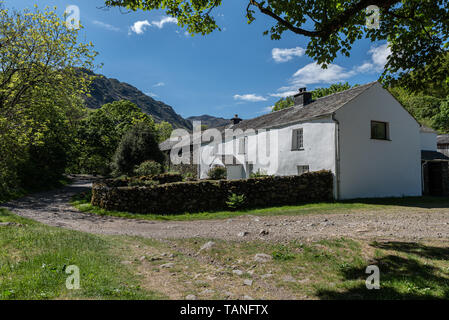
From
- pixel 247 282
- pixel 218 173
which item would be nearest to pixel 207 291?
pixel 247 282

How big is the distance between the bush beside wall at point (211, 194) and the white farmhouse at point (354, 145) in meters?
1.61

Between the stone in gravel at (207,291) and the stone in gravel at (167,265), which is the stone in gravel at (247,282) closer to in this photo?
the stone in gravel at (207,291)

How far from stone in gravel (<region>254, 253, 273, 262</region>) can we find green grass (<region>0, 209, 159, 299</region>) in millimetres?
2626

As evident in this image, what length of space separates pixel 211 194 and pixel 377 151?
11.7 metres

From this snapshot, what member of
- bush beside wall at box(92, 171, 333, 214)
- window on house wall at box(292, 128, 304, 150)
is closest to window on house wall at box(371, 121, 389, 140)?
window on house wall at box(292, 128, 304, 150)

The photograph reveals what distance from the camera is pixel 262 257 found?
5.82 metres

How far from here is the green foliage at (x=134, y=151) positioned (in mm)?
25531

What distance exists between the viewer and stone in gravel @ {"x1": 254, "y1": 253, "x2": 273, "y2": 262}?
5.69 metres

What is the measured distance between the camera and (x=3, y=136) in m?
12.4

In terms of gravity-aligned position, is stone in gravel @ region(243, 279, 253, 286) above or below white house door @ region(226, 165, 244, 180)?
below

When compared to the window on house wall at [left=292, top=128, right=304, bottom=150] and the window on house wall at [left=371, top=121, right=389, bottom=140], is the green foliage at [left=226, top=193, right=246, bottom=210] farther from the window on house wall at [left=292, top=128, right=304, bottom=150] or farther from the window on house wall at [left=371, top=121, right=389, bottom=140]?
the window on house wall at [left=371, top=121, right=389, bottom=140]
